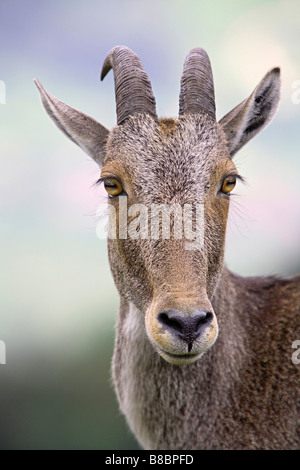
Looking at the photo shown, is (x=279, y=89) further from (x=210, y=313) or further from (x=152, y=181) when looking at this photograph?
(x=210, y=313)

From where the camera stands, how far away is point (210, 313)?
527 centimetres

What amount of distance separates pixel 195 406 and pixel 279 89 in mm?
4482

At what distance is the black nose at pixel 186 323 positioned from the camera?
16.8ft

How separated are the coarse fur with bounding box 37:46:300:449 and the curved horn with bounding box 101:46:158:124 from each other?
2 centimetres

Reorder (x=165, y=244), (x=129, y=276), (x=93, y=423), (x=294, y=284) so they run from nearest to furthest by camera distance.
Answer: (x=165, y=244) < (x=129, y=276) < (x=294, y=284) < (x=93, y=423)

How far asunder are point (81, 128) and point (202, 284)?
3.17 m

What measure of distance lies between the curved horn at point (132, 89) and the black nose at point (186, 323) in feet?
9.51

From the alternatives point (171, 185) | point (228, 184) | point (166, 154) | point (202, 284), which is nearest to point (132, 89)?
point (166, 154)

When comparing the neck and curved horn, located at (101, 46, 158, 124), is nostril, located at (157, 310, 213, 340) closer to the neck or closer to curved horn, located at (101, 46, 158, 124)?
the neck

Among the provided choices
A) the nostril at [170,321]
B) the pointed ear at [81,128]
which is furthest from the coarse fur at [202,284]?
the nostril at [170,321]

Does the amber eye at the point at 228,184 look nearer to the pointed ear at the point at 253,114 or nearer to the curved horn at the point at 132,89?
the pointed ear at the point at 253,114

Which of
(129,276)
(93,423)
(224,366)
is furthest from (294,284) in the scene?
(93,423)

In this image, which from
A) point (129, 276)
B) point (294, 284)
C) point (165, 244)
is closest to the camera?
point (165, 244)

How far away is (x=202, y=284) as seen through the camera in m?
5.60
